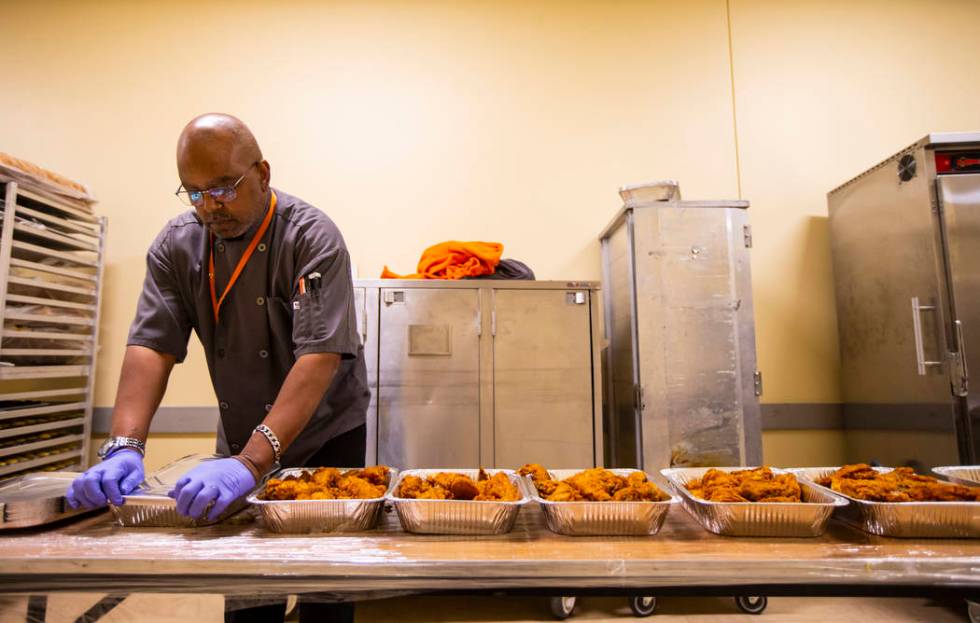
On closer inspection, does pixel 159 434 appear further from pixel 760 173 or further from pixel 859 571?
pixel 760 173

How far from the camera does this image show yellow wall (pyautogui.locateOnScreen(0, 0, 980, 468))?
3.35 metres

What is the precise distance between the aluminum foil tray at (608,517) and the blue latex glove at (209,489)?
2.22 ft

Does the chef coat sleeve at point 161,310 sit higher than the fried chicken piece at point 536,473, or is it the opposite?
the chef coat sleeve at point 161,310

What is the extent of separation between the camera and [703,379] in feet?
9.19

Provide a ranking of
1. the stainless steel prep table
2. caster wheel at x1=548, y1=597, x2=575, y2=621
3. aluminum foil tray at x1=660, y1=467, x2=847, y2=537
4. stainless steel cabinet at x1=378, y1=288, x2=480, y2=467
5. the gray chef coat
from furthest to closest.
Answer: stainless steel cabinet at x1=378, y1=288, x2=480, y2=467 → caster wheel at x1=548, y1=597, x2=575, y2=621 → the gray chef coat → aluminum foil tray at x1=660, y1=467, x2=847, y2=537 → the stainless steel prep table

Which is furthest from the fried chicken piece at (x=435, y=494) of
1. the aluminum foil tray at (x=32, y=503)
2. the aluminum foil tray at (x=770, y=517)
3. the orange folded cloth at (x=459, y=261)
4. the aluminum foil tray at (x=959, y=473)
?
the orange folded cloth at (x=459, y=261)

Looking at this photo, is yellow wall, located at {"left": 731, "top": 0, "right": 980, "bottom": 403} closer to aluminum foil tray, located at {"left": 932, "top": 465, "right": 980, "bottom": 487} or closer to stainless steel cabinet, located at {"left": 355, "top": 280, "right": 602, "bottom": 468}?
stainless steel cabinet, located at {"left": 355, "top": 280, "right": 602, "bottom": 468}

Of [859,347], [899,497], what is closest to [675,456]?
[859,347]

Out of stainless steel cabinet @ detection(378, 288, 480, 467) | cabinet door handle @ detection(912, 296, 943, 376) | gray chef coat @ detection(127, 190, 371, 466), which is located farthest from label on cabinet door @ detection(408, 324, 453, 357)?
cabinet door handle @ detection(912, 296, 943, 376)

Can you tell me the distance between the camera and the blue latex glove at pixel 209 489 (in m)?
1.07

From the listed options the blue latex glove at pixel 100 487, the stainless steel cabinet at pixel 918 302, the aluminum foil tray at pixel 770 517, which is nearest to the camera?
the aluminum foil tray at pixel 770 517

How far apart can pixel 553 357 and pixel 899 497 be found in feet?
6.00

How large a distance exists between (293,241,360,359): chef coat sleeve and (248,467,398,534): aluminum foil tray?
0.49 meters

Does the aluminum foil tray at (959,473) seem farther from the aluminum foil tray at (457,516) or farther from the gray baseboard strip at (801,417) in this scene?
the gray baseboard strip at (801,417)
